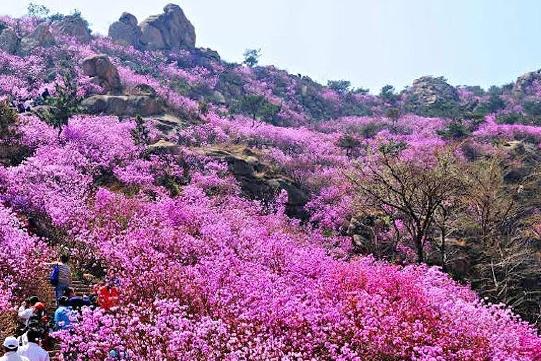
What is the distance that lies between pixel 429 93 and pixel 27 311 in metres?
91.1

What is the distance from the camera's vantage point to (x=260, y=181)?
114 feet

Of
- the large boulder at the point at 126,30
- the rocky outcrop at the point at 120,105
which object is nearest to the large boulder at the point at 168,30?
the large boulder at the point at 126,30

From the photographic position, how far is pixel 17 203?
20812 millimetres

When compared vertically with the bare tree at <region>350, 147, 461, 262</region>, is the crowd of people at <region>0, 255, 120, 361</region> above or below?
below

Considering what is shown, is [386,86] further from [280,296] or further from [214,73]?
[280,296]

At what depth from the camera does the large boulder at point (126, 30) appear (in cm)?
8438

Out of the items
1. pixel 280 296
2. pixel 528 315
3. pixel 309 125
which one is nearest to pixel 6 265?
pixel 280 296

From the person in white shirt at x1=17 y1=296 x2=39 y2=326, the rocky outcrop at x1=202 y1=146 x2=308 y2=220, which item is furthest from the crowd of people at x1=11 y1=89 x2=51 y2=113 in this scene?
the person in white shirt at x1=17 y1=296 x2=39 y2=326

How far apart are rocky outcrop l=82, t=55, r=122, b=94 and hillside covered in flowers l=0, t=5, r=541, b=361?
17 cm

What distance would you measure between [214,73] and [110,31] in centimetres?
2004

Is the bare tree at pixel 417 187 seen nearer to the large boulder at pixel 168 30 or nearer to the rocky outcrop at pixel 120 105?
the rocky outcrop at pixel 120 105

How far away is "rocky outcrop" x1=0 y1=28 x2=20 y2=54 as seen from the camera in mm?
58719

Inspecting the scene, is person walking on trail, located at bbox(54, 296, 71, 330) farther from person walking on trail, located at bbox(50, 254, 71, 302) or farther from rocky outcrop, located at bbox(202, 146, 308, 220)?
rocky outcrop, located at bbox(202, 146, 308, 220)

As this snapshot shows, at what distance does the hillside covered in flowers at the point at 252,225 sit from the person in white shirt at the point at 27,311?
1.16 ft
